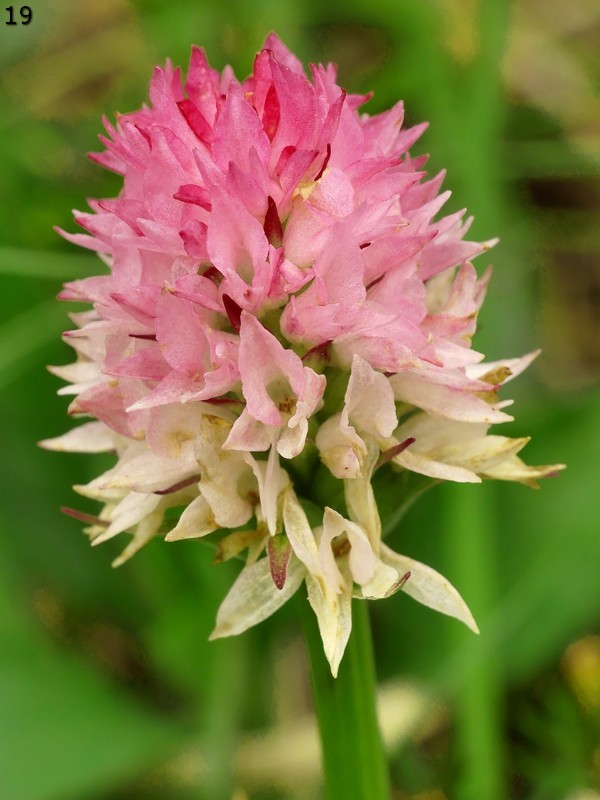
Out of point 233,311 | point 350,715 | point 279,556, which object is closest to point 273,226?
point 233,311

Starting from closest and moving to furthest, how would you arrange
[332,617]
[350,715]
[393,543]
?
[332,617], [350,715], [393,543]

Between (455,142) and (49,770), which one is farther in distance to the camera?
(455,142)

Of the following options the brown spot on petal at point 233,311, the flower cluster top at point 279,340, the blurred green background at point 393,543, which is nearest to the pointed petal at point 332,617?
the flower cluster top at point 279,340

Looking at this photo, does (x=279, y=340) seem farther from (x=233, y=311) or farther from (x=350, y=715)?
(x=350, y=715)

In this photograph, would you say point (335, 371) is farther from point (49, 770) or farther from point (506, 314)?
point (506, 314)

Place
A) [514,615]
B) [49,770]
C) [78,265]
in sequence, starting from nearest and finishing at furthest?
[49,770] < [514,615] < [78,265]

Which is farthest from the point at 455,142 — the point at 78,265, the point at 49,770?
the point at 49,770

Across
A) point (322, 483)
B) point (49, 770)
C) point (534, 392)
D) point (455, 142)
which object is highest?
point (455, 142)
